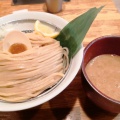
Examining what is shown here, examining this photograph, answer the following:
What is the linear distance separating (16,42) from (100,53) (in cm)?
33

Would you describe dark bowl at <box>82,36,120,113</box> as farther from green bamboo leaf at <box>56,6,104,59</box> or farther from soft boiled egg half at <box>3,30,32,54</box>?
soft boiled egg half at <box>3,30,32,54</box>

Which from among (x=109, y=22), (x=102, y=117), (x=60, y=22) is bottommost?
(x=102, y=117)

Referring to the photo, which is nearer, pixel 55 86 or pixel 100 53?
pixel 55 86

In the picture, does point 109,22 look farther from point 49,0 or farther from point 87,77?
point 87,77

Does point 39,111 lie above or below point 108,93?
below

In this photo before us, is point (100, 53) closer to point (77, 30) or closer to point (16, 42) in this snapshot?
point (77, 30)

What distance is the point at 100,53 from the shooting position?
0.81 meters

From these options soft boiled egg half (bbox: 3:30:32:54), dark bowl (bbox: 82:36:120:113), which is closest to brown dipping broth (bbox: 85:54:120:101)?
dark bowl (bbox: 82:36:120:113)

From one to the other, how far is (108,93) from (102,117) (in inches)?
4.3

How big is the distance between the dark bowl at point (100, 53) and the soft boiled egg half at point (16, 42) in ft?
0.75

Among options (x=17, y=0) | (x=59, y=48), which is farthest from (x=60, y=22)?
(x=17, y=0)

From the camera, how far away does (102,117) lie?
0.73 m

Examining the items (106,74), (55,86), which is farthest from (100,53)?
(55,86)

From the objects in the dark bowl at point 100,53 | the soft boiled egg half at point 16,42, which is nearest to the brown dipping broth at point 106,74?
the dark bowl at point 100,53
